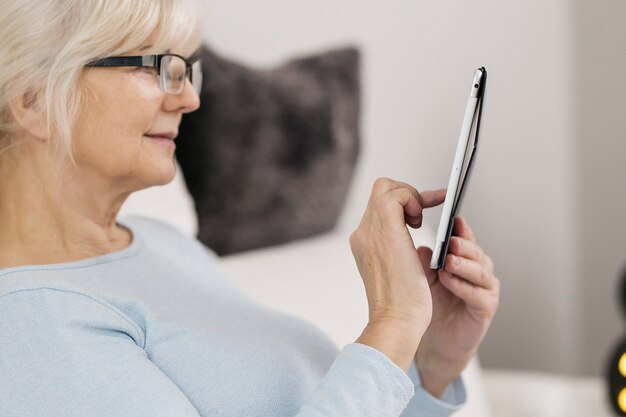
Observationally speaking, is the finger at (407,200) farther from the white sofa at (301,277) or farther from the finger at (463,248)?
the white sofa at (301,277)

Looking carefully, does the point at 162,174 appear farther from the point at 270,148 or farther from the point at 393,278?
the point at 270,148

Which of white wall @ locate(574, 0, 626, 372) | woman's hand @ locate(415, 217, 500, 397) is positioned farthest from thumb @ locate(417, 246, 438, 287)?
white wall @ locate(574, 0, 626, 372)

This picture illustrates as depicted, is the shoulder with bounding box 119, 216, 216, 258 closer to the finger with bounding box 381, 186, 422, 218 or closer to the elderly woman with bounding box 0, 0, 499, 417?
the elderly woman with bounding box 0, 0, 499, 417

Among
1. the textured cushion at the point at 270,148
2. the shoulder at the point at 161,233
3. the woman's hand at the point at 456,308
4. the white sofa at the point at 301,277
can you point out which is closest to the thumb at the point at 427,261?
the woman's hand at the point at 456,308

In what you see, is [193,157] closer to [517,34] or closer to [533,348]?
[517,34]

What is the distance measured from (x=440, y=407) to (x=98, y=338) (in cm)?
49

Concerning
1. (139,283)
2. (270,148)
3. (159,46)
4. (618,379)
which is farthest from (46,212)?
(618,379)

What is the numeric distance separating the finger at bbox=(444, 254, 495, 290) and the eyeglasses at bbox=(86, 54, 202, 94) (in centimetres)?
40

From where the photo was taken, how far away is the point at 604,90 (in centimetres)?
240

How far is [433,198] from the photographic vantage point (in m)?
0.91

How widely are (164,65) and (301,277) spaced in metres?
0.68

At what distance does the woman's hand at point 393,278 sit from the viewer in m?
0.83

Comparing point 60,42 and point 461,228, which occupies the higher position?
point 60,42

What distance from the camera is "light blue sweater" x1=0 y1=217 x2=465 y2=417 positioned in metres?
0.79
